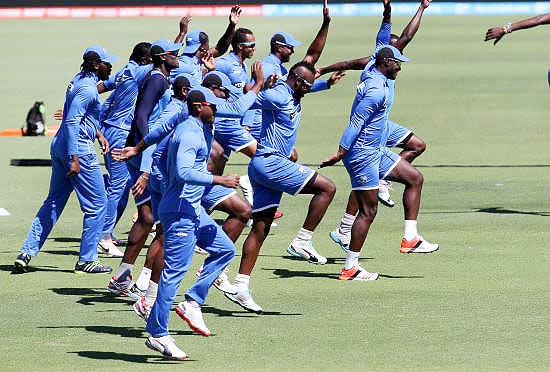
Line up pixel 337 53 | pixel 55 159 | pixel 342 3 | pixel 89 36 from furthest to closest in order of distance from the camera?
pixel 342 3 < pixel 89 36 < pixel 337 53 < pixel 55 159

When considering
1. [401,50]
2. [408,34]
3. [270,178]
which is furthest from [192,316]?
[408,34]

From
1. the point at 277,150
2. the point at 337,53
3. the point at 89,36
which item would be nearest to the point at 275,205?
the point at 277,150

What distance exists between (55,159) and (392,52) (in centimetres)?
382

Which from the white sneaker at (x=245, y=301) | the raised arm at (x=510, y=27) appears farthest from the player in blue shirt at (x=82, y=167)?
the raised arm at (x=510, y=27)

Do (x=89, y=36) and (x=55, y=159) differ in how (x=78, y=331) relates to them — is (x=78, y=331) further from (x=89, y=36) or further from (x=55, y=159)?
(x=89, y=36)

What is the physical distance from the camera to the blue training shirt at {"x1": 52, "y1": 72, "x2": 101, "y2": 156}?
14.6 m

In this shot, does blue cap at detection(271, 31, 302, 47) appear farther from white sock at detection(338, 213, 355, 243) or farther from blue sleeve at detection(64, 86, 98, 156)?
blue sleeve at detection(64, 86, 98, 156)

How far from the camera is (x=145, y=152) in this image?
1409 centimetres

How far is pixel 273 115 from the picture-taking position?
14.0m

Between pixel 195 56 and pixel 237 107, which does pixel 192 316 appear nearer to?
pixel 237 107

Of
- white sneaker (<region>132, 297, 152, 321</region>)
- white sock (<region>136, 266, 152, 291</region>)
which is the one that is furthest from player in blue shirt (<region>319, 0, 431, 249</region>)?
white sneaker (<region>132, 297, 152, 321</region>)

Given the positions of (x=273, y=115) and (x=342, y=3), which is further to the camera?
(x=342, y=3)

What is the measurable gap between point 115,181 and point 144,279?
256 centimetres

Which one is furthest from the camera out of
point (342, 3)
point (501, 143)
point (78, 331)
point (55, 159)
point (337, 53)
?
point (342, 3)
